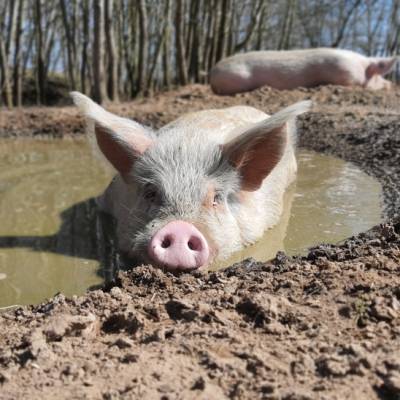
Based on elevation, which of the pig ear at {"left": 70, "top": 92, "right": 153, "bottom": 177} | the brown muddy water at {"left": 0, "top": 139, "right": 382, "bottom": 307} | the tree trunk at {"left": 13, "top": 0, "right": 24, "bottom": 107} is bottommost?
the tree trunk at {"left": 13, "top": 0, "right": 24, "bottom": 107}

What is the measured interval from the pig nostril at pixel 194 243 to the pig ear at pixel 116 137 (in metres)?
1.14

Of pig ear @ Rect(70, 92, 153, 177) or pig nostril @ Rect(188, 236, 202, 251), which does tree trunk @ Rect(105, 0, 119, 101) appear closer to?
pig ear @ Rect(70, 92, 153, 177)

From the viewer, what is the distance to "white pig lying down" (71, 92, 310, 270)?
373 cm

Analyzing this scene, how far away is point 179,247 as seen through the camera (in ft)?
11.3

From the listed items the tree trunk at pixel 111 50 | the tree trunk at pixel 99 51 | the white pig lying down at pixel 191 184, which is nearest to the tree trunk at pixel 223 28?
the tree trunk at pixel 111 50

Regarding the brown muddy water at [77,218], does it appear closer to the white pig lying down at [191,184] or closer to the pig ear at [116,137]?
the white pig lying down at [191,184]

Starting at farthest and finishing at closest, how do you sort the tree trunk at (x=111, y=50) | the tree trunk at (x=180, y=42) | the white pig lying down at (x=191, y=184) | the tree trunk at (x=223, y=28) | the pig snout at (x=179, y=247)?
the tree trunk at (x=223, y=28), the tree trunk at (x=180, y=42), the tree trunk at (x=111, y=50), the white pig lying down at (x=191, y=184), the pig snout at (x=179, y=247)

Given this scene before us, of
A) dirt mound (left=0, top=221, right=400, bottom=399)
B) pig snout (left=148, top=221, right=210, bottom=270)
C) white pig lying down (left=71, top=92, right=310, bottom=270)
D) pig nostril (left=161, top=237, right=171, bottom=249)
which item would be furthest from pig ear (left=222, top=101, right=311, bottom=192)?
dirt mound (left=0, top=221, right=400, bottom=399)

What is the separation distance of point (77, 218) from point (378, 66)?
11964 mm

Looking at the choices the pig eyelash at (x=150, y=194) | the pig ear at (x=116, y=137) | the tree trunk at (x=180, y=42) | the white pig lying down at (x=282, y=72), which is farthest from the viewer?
the tree trunk at (x=180, y=42)

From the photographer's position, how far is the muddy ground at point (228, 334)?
6.15ft

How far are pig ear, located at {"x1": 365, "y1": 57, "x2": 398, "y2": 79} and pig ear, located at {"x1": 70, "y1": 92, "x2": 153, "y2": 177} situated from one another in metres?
11.7

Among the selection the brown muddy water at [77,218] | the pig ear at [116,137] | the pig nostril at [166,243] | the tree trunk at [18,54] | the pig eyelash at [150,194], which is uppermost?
the pig ear at [116,137]

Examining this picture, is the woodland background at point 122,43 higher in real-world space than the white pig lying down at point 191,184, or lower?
lower
